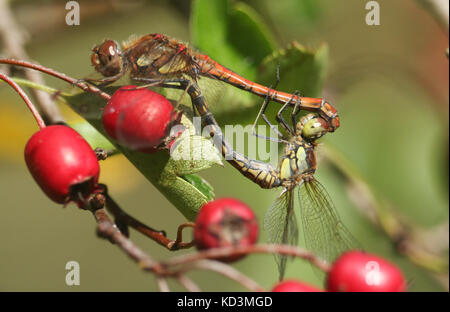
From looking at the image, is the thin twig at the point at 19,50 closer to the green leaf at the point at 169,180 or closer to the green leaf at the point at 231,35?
the green leaf at the point at 169,180

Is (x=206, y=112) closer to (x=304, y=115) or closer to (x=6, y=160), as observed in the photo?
(x=304, y=115)

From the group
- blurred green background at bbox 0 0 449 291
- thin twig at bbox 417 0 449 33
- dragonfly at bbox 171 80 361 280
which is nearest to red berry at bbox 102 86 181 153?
dragonfly at bbox 171 80 361 280

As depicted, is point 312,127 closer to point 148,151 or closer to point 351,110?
point 148,151

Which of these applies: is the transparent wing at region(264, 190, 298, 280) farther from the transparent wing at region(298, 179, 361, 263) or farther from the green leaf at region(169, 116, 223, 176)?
the green leaf at region(169, 116, 223, 176)

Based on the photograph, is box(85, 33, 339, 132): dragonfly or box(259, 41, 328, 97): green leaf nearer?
box(85, 33, 339, 132): dragonfly

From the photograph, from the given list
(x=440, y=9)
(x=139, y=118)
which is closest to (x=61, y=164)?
(x=139, y=118)
